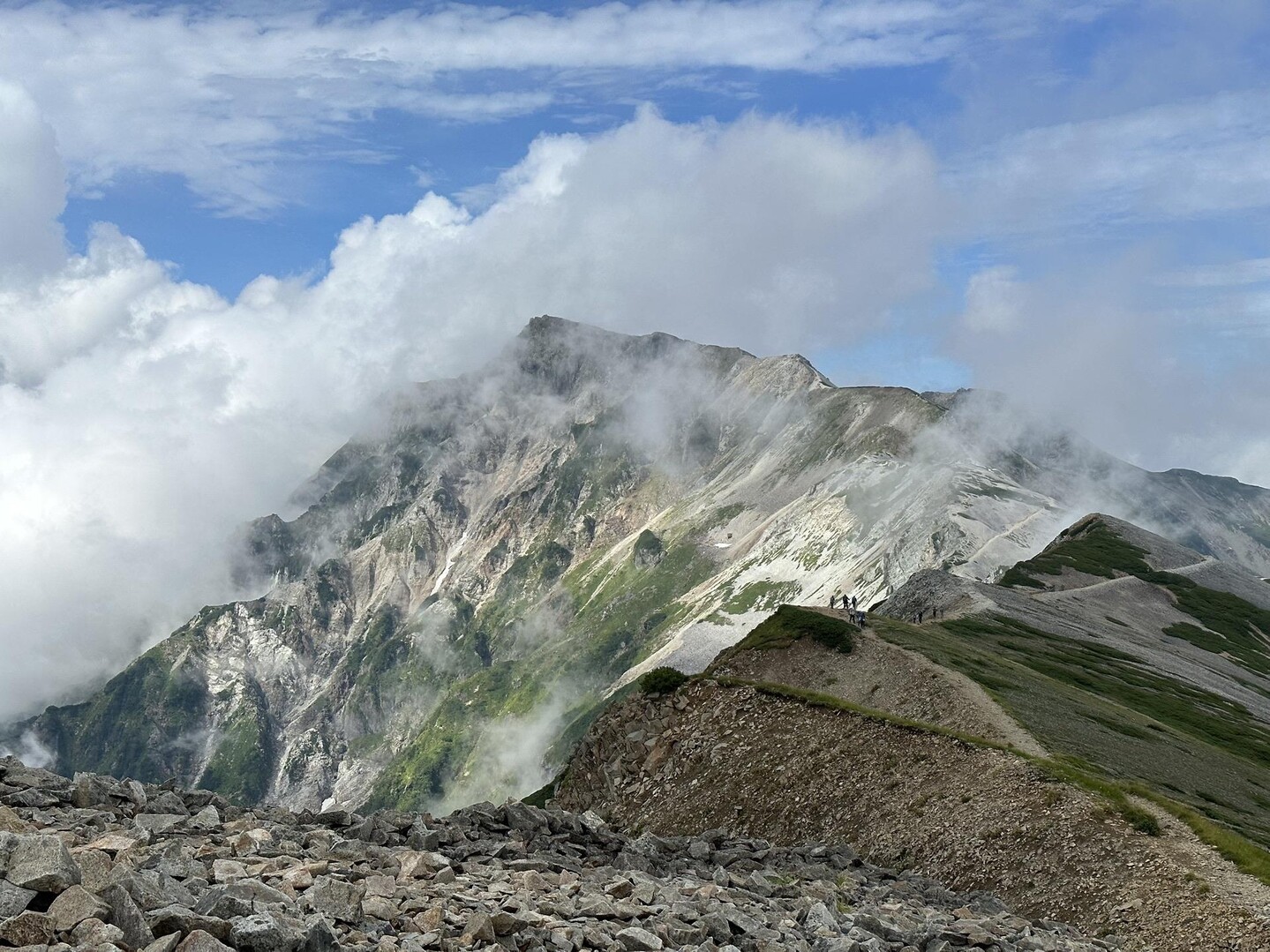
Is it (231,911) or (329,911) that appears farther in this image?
(329,911)

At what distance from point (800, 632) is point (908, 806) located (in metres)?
35.2

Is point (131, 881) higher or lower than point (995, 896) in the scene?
higher

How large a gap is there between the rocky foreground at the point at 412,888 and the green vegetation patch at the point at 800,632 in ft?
137

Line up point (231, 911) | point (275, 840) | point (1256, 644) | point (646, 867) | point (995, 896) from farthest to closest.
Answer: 1. point (1256, 644)
2. point (995, 896)
3. point (646, 867)
4. point (275, 840)
5. point (231, 911)

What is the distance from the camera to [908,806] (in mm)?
53875

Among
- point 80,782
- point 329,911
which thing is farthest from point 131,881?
point 80,782

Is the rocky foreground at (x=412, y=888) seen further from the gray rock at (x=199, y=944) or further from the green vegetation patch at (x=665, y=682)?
the green vegetation patch at (x=665, y=682)

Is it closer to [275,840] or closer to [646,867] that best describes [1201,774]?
[646,867]

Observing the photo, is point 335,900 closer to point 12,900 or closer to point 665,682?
point 12,900

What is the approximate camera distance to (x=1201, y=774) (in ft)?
241

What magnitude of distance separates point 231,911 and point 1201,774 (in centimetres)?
7171

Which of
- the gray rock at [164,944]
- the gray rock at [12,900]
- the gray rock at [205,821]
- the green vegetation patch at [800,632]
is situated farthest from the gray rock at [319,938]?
the green vegetation patch at [800,632]

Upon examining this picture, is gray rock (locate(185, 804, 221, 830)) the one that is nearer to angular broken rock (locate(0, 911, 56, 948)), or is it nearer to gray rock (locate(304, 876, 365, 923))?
gray rock (locate(304, 876, 365, 923))

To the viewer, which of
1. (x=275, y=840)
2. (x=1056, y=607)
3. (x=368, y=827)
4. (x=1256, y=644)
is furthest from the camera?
(x=1256, y=644)
